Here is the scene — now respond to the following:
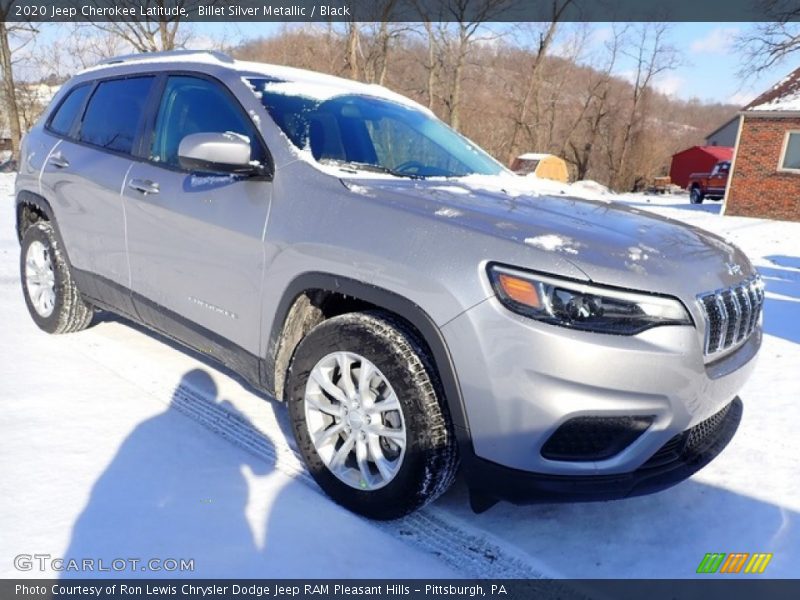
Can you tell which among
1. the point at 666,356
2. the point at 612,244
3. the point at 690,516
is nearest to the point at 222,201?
the point at 612,244

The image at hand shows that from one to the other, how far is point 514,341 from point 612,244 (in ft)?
1.78

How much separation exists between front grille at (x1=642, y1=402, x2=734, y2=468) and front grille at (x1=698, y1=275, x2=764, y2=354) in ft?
0.99

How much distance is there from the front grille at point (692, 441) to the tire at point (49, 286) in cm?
374

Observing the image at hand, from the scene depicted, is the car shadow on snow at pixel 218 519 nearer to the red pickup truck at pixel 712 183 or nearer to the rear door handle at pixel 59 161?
the rear door handle at pixel 59 161

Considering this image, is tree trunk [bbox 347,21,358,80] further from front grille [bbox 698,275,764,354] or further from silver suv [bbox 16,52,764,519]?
front grille [bbox 698,275,764,354]

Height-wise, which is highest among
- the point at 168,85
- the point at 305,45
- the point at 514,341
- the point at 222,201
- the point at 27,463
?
the point at 305,45

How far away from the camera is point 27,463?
250cm

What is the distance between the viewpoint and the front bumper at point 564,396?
5.86 ft

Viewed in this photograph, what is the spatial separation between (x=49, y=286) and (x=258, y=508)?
2825mm

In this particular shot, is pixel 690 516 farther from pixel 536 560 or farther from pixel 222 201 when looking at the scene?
pixel 222 201

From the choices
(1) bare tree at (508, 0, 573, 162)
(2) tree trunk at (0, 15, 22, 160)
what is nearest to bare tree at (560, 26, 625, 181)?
(1) bare tree at (508, 0, 573, 162)

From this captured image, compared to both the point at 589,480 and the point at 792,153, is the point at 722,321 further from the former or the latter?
the point at 792,153

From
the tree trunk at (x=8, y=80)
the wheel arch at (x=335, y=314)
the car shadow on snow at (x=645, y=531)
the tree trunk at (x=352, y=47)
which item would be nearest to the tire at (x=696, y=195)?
the tree trunk at (x=352, y=47)

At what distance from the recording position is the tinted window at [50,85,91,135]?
3.92 meters
